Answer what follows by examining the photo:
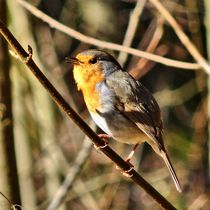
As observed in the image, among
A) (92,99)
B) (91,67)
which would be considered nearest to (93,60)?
(91,67)

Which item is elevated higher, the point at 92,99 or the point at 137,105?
the point at 92,99

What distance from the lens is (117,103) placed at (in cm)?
341

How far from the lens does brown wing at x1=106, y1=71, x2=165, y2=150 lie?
342cm

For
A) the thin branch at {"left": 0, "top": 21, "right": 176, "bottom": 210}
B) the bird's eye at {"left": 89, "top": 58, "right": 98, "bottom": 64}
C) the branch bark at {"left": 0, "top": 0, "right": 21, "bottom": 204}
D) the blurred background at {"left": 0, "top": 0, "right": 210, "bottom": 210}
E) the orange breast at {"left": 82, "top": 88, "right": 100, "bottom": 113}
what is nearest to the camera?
the thin branch at {"left": 0, "top": 21, "right": 176, "bottom": 210}

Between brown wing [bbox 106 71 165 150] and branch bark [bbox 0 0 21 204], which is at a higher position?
branch bark [bbox 0 0 21 204]

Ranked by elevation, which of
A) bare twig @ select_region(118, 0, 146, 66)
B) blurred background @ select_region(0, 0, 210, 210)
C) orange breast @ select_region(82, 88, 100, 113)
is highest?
orange breast @ select_region(82, 88, 100, 113)

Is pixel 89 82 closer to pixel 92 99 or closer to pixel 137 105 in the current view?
pixel 92 99

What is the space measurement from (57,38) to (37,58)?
6.75 ft

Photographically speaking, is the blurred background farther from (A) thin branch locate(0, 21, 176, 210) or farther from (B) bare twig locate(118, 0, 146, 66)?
(A) thin branch locate(0, 21, 176, 210)

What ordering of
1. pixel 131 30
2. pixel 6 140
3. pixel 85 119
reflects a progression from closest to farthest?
pixel 6 140
pixel 131 30
pixel 85 119

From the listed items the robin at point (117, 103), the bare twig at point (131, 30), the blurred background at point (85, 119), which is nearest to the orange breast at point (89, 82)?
the robin at point (117, 103)

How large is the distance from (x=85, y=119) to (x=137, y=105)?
2.10 m

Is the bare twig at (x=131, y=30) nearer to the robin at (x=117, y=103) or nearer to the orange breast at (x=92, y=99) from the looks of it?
the robin at (x=117, y=103)

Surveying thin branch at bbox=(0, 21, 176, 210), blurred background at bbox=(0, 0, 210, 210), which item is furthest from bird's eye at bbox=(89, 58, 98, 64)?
thin branch at bbox=(0, 21, 176, 210)
